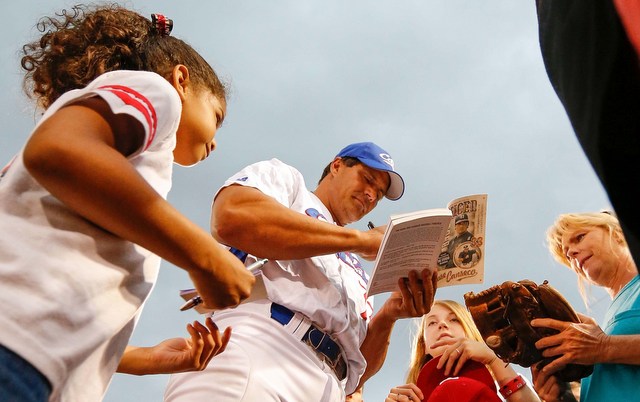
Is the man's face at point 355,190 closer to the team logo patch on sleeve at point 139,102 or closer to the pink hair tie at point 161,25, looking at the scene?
the pink hair tie at point 161,25

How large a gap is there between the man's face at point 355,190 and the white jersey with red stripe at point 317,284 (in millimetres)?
264

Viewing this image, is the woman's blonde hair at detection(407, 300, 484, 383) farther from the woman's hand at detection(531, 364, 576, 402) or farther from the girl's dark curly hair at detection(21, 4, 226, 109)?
the girl's dark curly hair at detection(21, 4, 226, 109)

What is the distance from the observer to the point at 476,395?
2605 millimetres

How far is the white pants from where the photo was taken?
75.1 inches

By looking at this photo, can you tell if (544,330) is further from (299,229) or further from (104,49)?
(104,49)

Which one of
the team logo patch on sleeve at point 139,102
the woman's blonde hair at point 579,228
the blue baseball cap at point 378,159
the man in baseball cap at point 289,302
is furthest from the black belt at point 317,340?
the woman's blonde hair at point 579,228

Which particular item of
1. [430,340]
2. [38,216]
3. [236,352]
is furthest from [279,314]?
[430,340]

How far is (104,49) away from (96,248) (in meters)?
0.64

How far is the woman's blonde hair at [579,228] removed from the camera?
2912 millimetres

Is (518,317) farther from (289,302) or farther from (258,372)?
(258,372)

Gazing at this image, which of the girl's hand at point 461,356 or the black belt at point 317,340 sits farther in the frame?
the girl's hand at point 461,356

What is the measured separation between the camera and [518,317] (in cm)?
249

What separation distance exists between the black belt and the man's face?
0.70 meters

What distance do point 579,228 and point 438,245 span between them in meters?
1.00
